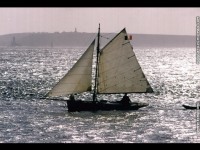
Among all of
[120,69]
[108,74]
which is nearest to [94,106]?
[108,74]

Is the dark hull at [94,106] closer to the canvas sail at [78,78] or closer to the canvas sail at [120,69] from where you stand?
the canvas sail at [120,69]

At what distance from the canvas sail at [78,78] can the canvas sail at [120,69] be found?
7.26 ft

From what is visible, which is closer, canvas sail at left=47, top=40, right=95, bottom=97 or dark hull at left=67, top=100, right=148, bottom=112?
canvas sail at left=47, top=40, right=95, bottom=97

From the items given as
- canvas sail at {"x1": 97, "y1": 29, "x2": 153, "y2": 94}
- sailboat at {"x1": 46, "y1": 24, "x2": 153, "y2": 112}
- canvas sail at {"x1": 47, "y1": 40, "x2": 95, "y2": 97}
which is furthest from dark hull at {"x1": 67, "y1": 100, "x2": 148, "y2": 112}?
canvas sail at {"x1": 47, "y1": 40, "x2": 95, "y2": 97}

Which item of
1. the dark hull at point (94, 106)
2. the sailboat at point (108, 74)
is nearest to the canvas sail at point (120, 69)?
the sailboat at point (108, 74)

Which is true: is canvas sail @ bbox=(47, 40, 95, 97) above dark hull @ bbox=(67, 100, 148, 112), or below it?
above

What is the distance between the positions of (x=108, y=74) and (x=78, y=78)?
4.05 m

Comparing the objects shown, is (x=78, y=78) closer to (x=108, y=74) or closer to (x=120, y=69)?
(x=108, y=74)

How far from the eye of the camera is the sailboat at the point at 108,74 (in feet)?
156

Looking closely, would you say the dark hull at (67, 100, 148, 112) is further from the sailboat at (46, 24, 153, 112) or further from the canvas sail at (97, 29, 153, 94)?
the canvas sail at (97, 29, 153, 94)

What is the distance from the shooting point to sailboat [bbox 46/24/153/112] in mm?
47700
